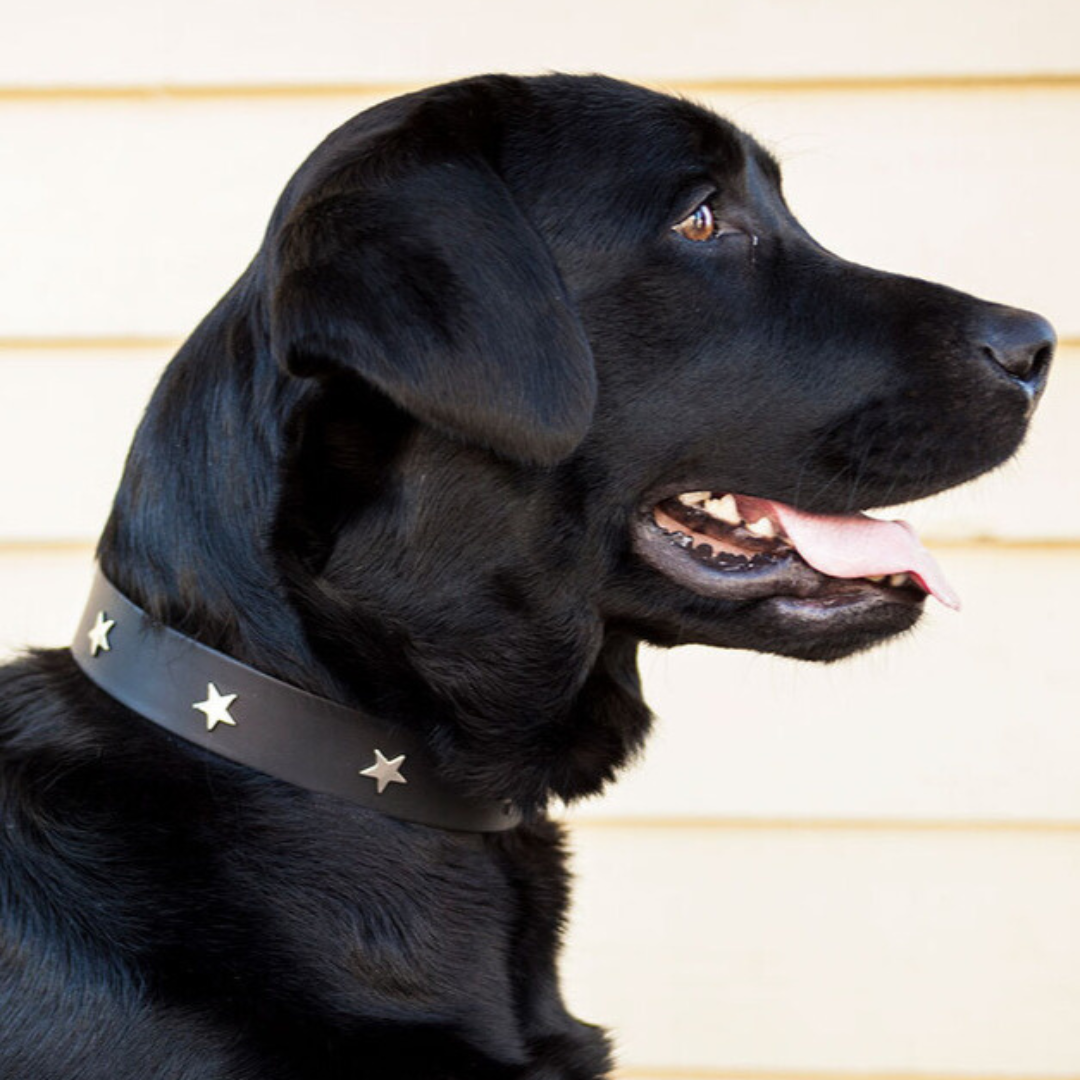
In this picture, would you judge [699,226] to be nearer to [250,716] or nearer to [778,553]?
[778,553]

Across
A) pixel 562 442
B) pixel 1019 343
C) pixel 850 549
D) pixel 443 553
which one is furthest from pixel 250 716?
pixel 1019 343

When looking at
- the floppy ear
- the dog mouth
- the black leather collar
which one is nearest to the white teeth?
the dog mouth

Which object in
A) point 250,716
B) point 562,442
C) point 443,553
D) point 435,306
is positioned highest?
point 435,306

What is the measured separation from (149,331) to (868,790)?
5.49ft

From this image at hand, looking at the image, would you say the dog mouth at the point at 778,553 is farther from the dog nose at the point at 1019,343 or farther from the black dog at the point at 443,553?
the dog nose at the point at 1019,343

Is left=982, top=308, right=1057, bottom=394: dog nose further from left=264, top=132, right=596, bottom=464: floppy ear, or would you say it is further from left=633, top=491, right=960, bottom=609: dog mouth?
left=264, top=132, right=596, bottom=464: floppy ear

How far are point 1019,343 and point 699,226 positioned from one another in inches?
16.7

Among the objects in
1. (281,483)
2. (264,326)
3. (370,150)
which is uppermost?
(370,150)

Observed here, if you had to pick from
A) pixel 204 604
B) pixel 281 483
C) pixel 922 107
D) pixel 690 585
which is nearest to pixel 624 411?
pixel 690 585

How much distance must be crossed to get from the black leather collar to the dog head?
0.12 feet

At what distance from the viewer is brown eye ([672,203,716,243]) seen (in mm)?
1990

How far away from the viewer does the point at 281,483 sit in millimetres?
1817

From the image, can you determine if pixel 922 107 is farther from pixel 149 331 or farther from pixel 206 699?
pixel 206 699

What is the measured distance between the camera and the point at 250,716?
180 centimetres
